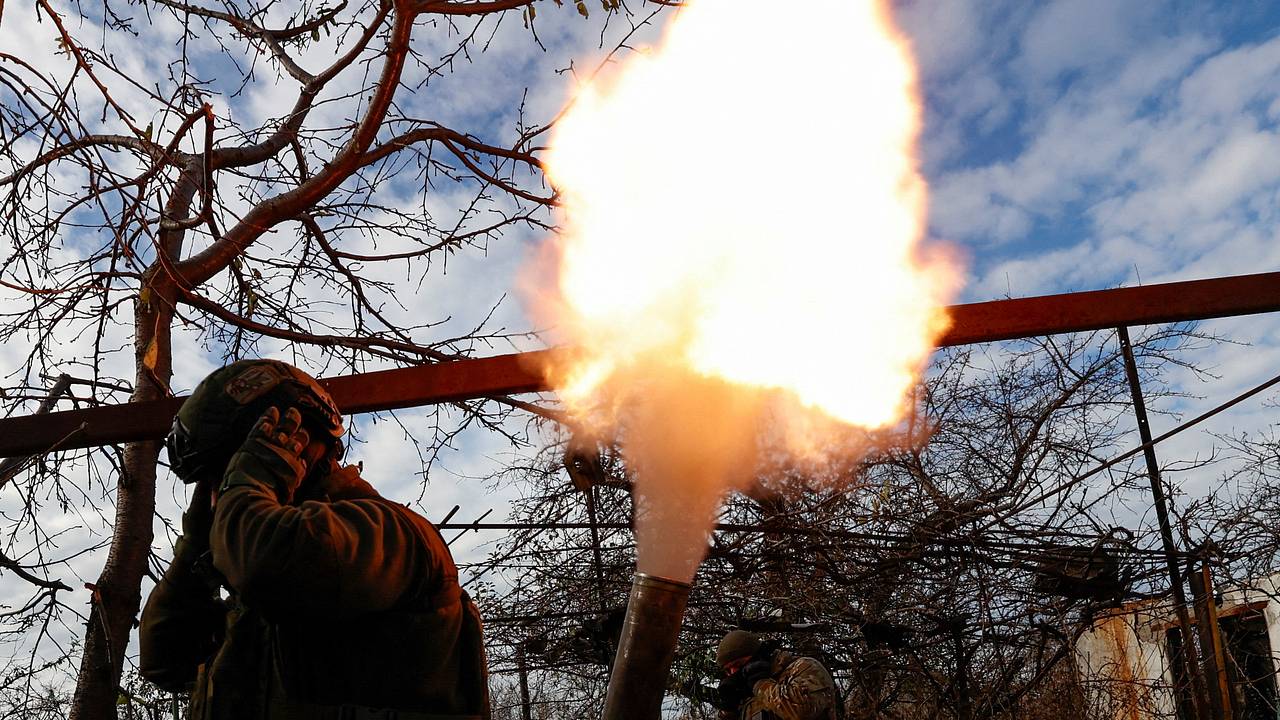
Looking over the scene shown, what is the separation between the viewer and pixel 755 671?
21.6ft

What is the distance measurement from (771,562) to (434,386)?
5.70m

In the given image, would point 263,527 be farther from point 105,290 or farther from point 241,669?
point 105,290

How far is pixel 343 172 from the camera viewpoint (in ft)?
17.3

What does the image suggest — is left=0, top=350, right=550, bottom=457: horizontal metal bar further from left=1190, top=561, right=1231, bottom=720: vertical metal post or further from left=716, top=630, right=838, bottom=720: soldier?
left=1190, top=561, right=1231, bottom=720: vertical metal post

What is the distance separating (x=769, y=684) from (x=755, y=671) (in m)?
0.21

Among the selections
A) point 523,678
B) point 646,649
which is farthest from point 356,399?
point 523,678

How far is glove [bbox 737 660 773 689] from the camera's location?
6.54 meters

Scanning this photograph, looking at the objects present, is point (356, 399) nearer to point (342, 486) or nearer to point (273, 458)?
point (342, 486)

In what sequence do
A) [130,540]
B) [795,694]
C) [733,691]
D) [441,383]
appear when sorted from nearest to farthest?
[441,383], [130,540], [795,694], [733,691]

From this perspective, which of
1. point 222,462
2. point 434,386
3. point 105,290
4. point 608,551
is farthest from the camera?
point 608,551

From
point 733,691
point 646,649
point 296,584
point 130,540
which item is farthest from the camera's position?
point 733,691

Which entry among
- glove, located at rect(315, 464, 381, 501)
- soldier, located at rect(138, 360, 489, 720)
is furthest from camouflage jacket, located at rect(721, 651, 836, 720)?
glove, located at rect(315, 464, 381, 501)

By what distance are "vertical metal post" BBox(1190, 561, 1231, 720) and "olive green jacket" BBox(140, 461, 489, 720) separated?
456 centimetres

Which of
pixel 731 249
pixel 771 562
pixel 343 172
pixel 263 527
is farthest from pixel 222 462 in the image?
pixel 771 562
